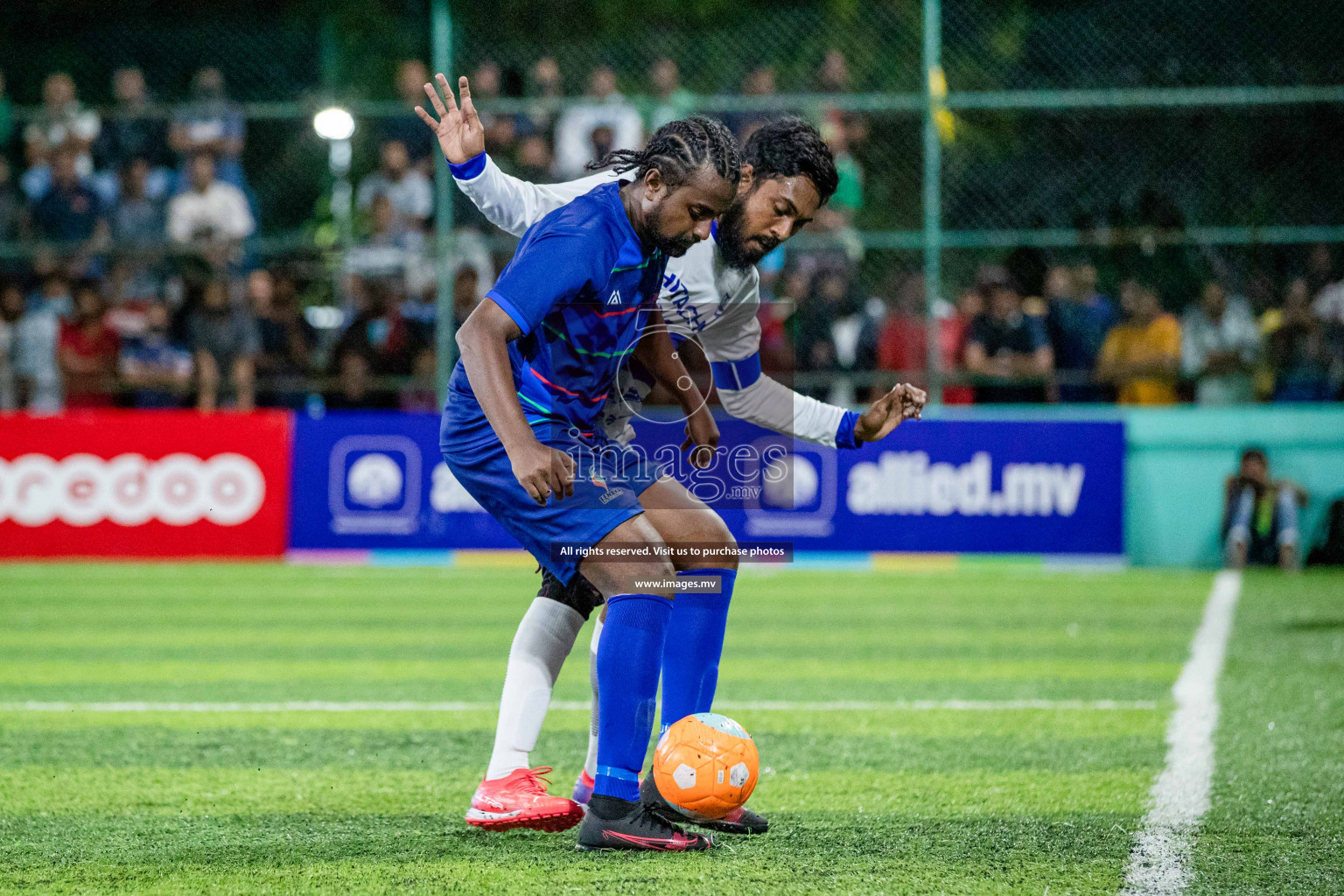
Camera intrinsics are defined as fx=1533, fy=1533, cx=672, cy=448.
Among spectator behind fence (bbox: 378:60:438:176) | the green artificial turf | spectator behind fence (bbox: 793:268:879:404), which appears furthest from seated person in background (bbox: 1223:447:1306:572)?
spectator behind fence (bbox: 378:60:438:176)

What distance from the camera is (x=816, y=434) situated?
4637 mm

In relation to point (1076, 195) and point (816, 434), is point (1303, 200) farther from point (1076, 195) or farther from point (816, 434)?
point (816, 434)

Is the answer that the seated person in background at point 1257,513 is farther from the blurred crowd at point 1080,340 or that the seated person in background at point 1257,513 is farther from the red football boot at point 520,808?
the red football boot at point 520,808

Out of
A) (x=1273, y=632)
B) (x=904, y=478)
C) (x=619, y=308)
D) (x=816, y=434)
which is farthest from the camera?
(x=904, y=478)

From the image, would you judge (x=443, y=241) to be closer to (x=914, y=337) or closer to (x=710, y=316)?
(x=914, y=337)

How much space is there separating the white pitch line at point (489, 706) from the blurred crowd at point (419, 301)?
6.10m

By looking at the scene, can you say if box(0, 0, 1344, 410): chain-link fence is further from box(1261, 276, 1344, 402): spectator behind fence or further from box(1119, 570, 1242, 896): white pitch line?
box(1119, 570, 1242, 896): white pitch line

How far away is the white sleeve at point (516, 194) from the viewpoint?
14.6 feet

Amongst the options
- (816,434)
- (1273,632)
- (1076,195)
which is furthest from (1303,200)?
(816,434)

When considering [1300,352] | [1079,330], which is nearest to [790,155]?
[1079,330]

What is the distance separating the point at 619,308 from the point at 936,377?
8.93 metres

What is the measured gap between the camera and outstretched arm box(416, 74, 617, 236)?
4.38 metres

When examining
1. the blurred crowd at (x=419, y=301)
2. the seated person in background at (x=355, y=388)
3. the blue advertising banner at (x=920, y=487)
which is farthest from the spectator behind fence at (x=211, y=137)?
the blue advertising banner at (x=920, y=487)

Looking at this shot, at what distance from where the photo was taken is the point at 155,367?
1296 cm
